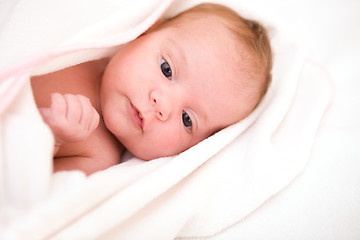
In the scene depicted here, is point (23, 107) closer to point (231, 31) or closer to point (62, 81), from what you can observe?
point (62, 81)

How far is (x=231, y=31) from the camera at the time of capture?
50.8 inches

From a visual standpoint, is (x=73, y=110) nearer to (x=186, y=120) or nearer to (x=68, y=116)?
(x=68, y=116)

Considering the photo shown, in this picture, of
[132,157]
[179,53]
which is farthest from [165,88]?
[132,157]

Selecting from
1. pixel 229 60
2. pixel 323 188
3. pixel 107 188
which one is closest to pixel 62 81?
pixel 107 188

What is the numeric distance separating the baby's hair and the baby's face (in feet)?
0.22

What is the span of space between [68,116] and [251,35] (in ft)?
2.51

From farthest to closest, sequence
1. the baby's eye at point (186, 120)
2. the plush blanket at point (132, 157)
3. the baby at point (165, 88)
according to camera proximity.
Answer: the baby's eye at point (186, 120) < the baby at point (165, 88) < the plush blanket at point (132, 157)

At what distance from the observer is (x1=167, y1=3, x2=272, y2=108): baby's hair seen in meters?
1.29

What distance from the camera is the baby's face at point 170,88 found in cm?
116

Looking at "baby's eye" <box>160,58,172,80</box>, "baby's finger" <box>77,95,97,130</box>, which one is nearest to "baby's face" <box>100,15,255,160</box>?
"baby's eye" <box>160,58,172,80</box>

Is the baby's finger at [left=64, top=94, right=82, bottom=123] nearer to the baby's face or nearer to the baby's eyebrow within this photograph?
the baby's face

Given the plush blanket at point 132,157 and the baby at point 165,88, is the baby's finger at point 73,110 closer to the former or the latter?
the plush blanket at point 132,157

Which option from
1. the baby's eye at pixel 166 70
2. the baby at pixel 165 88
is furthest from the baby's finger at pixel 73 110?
the baby's eye at pixel 166 70

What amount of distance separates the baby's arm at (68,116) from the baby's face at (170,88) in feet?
0.80
